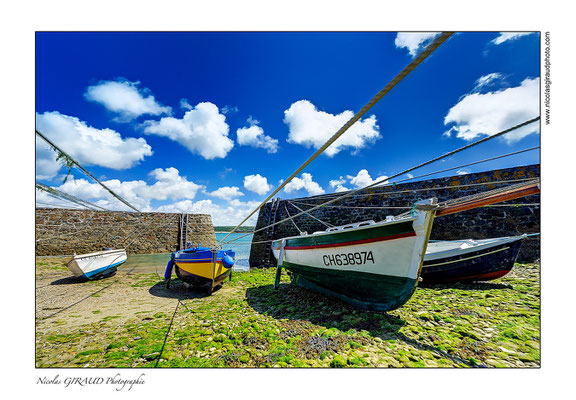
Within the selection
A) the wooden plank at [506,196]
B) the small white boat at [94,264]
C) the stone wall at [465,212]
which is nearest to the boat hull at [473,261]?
the stone wall at [465,212]

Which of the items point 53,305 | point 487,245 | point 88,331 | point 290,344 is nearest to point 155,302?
point 88,331

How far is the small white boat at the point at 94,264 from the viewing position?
870cm

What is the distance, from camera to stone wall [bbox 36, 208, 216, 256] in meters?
15.5

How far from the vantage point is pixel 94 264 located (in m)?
9.20

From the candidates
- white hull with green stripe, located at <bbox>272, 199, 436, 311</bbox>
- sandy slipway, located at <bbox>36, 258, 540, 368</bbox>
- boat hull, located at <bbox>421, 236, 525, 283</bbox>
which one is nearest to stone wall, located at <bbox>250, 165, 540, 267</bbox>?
boat hull, located at <bbox>421, 236, 525, 283</bbox>

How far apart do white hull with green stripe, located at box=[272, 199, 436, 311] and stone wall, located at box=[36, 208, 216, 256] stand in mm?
18632

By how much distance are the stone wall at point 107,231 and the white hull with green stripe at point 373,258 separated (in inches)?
734

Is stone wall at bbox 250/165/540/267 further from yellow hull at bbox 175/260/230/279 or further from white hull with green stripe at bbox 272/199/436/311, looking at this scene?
yellow hull at bbox 175/260/230/279

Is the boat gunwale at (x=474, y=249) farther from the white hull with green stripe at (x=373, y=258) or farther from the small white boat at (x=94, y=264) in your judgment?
the small white boat at (x=94, y=264)

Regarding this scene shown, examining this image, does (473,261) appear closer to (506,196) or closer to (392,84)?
(506,196)

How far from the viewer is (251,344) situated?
11.6 ft

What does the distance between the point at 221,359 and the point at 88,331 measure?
339 centimetres

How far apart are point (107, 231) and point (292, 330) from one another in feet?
67.6

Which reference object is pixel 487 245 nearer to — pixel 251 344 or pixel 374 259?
pixel 374 259
